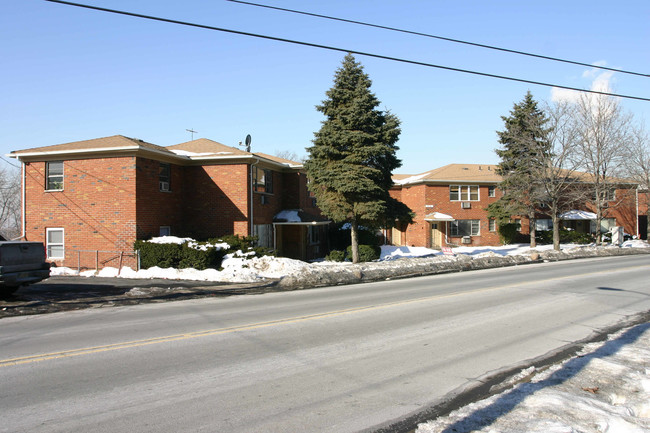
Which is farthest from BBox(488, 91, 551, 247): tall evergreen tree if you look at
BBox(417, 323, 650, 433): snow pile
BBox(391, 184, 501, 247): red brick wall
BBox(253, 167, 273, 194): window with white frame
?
BBox(417, 323, 650, 433): snow pile

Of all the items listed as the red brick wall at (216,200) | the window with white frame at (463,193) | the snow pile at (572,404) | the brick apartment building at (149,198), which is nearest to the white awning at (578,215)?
the window with white frame at (463,193)

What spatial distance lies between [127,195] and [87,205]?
2090 millimetres

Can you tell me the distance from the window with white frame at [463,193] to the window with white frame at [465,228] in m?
1.96

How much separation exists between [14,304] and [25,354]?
5.66 metres

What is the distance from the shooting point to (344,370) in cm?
631

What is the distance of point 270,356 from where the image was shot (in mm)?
6910

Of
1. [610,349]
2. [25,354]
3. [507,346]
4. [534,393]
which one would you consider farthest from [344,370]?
[25,354]

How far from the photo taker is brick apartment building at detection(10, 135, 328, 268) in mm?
19672

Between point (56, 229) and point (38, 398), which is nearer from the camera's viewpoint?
point (38, 398)

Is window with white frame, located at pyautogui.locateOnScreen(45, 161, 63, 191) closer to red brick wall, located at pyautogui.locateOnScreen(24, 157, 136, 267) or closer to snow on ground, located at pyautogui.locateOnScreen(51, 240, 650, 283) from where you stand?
red brick wall, located at pyautogui.locateOnScreen(24, 157, 136, 267)

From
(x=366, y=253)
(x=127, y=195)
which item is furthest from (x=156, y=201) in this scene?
(x=366, y=253)

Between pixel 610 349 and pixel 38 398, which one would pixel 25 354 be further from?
pixel 610 349

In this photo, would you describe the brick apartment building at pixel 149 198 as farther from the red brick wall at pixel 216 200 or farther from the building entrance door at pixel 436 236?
the building entrance door at pixel 436 236

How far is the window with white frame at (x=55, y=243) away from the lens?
810 inches
